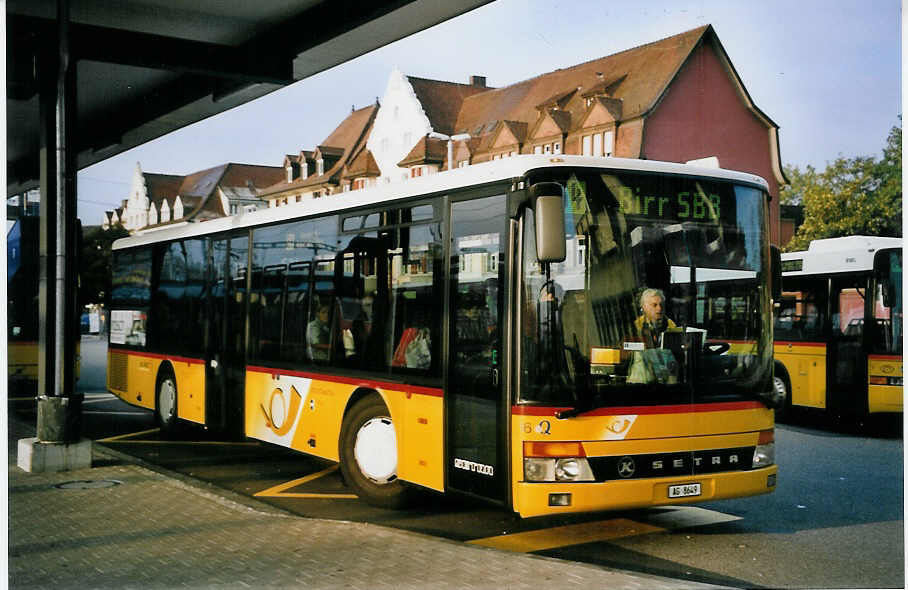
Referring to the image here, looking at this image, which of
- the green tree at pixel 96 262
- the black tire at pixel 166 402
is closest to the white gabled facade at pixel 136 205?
the green tree at pixel 96 262

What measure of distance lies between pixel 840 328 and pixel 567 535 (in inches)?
314

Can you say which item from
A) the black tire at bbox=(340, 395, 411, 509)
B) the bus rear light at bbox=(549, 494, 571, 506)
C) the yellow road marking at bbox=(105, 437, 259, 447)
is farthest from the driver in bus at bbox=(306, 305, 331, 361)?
the yellow road marking at bbox=(105, 437, 259, 447)

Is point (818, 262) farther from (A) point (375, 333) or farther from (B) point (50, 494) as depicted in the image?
(B) point (50, 494)

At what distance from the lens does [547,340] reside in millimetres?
6973

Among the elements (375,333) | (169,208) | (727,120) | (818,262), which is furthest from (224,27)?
(818,262)

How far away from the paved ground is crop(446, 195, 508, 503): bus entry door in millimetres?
570

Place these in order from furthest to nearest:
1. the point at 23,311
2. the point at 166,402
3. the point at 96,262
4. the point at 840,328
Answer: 1. the point at 840,328
2. the point at 96,262
3. the point at 166,402
4. the point at 23,311

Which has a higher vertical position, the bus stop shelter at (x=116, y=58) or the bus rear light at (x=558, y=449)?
the bus stop shelter at (x=116, y=58)

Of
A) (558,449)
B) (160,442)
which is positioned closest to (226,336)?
(160,442)

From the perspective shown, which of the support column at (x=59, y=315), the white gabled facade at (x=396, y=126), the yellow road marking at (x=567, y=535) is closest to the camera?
the yellow road marking at (x=567, y=535)

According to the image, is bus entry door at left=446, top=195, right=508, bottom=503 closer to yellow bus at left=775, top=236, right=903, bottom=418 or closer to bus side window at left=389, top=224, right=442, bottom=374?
bus side window at left=389, top=224, right=442, bottom=374

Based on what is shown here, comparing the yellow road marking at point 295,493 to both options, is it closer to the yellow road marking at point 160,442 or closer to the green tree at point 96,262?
the yellow road marking at point 160,442

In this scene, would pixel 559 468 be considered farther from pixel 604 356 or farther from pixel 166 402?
pixel 166 402

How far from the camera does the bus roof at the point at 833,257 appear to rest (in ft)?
40.8
